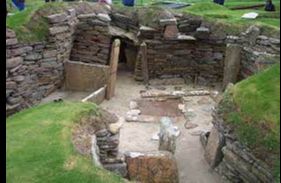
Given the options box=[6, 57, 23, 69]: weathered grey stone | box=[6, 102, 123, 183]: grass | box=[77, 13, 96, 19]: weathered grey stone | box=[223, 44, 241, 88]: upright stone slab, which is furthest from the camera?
box=[77, 13, 96, 19]: weathered grey stone

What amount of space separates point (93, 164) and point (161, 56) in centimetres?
891

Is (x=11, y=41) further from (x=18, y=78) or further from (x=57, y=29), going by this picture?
(x=57, y=29)

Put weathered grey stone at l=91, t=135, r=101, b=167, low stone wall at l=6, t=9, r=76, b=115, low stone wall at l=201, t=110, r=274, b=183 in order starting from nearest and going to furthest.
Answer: weathered grey stone at l=91, t=135, r=101, b=167
low stone wall at l=201, t=110, r=274, b=183
low stone wall at l=6, t=9, r=76, b=115

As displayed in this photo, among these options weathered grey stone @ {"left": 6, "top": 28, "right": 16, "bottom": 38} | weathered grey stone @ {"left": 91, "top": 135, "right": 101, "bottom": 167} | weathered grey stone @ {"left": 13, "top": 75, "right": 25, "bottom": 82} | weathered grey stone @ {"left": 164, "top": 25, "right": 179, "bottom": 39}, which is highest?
weathered grey stone @ {"left": 6, "top": 28, "right": 16, "bottom": 38}

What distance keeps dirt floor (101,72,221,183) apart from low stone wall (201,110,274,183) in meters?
0.24

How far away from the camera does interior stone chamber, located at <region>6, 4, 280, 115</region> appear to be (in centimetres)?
1327

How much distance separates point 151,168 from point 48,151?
6.11 feet

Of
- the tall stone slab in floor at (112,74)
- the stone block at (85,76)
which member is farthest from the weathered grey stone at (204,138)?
the stone block at (85,76)

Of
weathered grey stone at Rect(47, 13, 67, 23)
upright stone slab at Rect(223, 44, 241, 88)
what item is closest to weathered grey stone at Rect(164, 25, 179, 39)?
upright stone slab at Rect(223, 44, 241, 88)

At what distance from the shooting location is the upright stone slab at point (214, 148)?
9547 mm

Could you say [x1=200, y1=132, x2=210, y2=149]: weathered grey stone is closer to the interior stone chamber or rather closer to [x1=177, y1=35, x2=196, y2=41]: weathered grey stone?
the interior stone chamber

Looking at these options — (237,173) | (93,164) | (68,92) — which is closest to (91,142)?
(93,164)

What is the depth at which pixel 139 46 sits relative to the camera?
15.5 m

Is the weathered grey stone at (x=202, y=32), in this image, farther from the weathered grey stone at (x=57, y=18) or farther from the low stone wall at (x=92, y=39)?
the weathered grey stone at (x=57, y=18)
